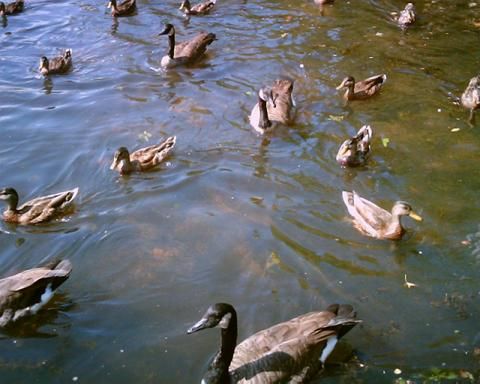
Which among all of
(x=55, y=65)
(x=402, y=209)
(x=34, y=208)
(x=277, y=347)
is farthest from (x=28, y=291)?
(x=55, y=65)

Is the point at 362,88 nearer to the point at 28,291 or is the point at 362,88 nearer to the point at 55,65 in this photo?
the point at 55,65

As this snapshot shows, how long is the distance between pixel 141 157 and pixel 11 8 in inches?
410

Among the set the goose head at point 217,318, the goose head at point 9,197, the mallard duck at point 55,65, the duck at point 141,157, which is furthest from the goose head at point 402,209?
the mallard duck at point 55,65

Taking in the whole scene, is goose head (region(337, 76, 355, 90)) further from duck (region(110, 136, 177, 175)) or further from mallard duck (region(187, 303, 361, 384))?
mallard duck (region(187, 303, 361, 384))

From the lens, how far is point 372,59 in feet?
45.3

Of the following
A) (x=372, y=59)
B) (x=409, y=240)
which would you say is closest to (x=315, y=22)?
(x=372, y=59)

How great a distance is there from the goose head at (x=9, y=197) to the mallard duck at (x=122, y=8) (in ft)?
31.7

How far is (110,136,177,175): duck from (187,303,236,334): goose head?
175 inches

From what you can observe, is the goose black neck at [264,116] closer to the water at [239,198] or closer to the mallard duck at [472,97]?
the water at [239,198]

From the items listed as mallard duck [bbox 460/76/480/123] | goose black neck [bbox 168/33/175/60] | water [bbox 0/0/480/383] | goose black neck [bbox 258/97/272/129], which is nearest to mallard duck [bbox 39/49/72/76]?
water [bbox 0/0/480/383]

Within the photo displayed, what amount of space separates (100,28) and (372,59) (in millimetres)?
7659

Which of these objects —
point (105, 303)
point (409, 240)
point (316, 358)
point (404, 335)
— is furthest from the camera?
point (409, 240)

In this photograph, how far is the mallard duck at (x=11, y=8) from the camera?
57.1ft

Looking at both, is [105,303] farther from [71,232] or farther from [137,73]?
[137,73]
